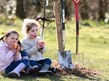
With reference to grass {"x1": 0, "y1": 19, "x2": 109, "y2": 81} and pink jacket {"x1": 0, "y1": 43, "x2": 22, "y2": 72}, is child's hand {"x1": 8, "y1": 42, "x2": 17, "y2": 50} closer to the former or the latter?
pink jacket {"x1": 0, "y1": 43, "x2": 22, "y2": 72}

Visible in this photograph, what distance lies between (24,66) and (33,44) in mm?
640

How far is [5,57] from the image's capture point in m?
6.93

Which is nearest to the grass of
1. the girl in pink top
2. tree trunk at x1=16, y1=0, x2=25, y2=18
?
the girl in pink top

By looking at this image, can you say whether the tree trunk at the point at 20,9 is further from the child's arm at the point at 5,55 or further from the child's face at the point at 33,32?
the child's arm at the point at 5,55

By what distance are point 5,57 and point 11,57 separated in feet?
0.33

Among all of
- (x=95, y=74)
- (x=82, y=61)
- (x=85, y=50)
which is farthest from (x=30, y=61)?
(x=85, y=50)

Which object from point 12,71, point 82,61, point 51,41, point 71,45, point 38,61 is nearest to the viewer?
point 12,71

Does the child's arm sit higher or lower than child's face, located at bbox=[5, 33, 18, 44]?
lower

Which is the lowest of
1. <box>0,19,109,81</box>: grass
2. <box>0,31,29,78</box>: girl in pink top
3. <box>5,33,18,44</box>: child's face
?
<box>0,19,109,81</box>: grass

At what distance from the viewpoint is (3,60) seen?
696cm

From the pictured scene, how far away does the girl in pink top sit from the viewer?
6.89m

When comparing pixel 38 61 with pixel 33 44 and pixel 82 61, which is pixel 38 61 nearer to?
pixel 33 44

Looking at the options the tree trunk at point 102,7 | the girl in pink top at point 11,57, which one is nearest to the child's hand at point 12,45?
the girl in pink top at point 11,57

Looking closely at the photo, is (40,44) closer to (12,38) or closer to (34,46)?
(34,46)
